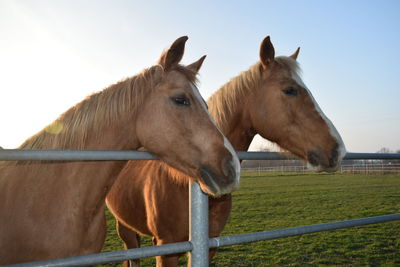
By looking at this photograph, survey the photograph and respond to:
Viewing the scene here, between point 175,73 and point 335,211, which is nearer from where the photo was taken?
point 175,73

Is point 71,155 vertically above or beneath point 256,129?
beneath

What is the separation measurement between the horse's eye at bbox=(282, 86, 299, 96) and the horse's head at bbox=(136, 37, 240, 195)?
129 cm

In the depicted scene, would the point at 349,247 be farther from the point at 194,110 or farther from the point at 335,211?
the point at 194,110

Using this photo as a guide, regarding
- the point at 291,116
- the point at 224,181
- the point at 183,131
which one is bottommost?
the point at 224,181

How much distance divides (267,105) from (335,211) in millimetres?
9402

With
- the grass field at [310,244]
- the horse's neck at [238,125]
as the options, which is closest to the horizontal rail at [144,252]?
the horse's neck at [238,125]

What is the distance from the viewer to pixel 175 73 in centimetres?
237

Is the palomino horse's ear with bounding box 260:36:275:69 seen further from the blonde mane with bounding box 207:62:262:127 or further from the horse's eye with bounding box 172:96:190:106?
the horse's eye with bounding box 172:96:190:106

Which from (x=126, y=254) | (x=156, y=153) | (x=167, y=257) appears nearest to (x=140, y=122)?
(x=156, y=153)

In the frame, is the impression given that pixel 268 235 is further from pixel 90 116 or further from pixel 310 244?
pixel 310 244

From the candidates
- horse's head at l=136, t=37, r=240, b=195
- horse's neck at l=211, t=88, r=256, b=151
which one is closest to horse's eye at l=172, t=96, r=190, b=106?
horse's head at l=136, t=37, r=240, b=195

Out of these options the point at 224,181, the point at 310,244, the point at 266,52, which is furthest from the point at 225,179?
the point at 310,244

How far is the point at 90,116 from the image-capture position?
232 centimetres

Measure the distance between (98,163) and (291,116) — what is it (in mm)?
1964
